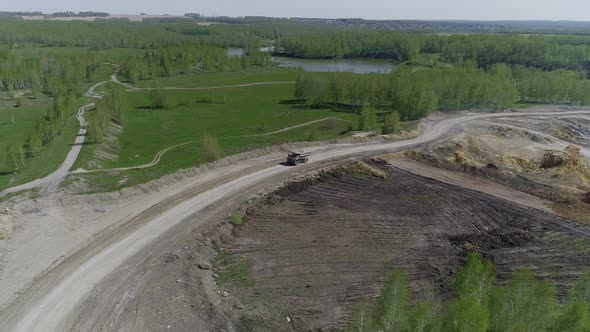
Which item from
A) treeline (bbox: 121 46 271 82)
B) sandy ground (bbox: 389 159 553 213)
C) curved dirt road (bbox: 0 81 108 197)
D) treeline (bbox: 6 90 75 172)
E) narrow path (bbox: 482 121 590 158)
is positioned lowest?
sandy ground (bbox: 389 159 553 213)

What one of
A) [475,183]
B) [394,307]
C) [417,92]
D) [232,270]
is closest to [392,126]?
[417,92]

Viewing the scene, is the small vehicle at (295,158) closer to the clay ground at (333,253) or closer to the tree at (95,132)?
the clay ground at (333,253)

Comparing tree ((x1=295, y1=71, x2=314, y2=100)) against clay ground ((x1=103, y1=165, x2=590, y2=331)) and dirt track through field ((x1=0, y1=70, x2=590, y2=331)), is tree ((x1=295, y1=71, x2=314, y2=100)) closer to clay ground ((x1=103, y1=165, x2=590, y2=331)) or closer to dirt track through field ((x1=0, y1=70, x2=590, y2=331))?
dirt track through field ((x1=0, y1=70, x2=590, y2=331))

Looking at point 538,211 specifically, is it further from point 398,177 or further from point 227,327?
point 227,327

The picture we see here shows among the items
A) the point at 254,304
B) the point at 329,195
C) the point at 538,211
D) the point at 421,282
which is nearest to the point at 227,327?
the point at 254,304

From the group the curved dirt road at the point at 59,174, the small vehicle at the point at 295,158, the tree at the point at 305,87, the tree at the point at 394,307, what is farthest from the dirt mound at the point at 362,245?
the tree at the point at 305,87

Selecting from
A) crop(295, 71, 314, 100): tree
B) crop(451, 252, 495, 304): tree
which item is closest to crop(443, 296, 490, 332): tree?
crop(451, 252, 495, 304): tree
